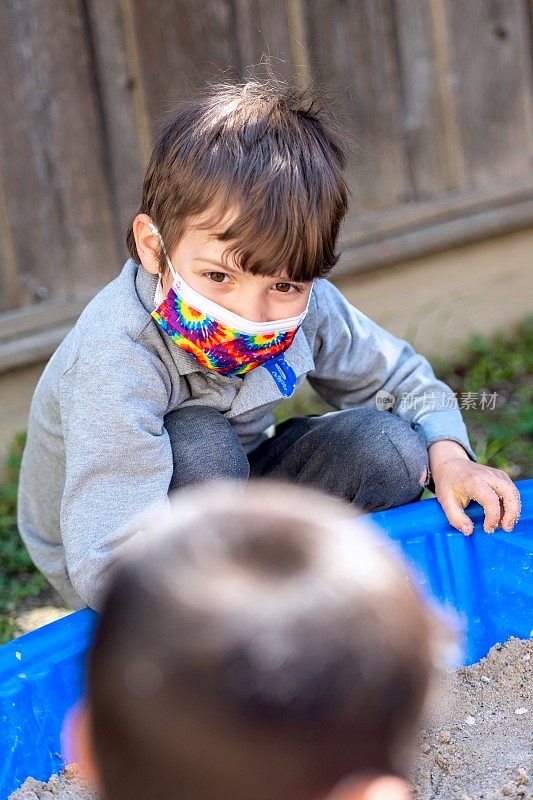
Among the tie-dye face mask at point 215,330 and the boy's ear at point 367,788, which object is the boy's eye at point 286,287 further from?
the boy's ear at point 367,788

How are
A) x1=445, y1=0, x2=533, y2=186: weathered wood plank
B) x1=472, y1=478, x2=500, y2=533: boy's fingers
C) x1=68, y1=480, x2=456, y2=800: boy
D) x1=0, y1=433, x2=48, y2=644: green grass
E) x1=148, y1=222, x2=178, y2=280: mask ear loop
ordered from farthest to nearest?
1. x1=445, y1=0, x2=533, y2=186: weathered wood plank
2. x1=0, y1=433, x2=48, y2=644: green grass
3. x1=472, y1=478, x2=500, y2=533: boy's fingers
4. x1=148, y1=222, x2=178, y2=280: mask ear loop
5. x1=68, y1=480, x2=456, y2=800: boy

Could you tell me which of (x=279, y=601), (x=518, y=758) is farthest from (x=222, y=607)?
(x=518, y=758)

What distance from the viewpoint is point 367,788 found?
2.37 ft

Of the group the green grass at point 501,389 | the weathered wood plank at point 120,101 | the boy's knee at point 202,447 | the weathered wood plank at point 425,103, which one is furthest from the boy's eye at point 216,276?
the weathered wood plank at point 425,103

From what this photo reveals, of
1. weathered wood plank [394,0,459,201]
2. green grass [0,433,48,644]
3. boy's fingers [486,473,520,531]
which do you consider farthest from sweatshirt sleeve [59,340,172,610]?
weathered wood plank [394,0,459,201]

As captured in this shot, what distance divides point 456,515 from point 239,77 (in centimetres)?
124

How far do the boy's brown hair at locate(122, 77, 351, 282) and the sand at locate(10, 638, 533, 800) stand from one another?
24.3 inches

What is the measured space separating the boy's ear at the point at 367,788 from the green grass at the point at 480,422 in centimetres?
129

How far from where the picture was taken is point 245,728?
2.22ft

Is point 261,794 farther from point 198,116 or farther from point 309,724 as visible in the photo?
point 198,116

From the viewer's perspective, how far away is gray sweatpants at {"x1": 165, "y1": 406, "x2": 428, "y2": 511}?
1584mm

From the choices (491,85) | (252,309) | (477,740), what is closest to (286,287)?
(252,309)

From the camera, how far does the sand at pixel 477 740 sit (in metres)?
1.35

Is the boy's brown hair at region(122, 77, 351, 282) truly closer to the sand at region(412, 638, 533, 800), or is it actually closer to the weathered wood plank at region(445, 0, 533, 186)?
the sand at region(412, 638, 533, 800)
